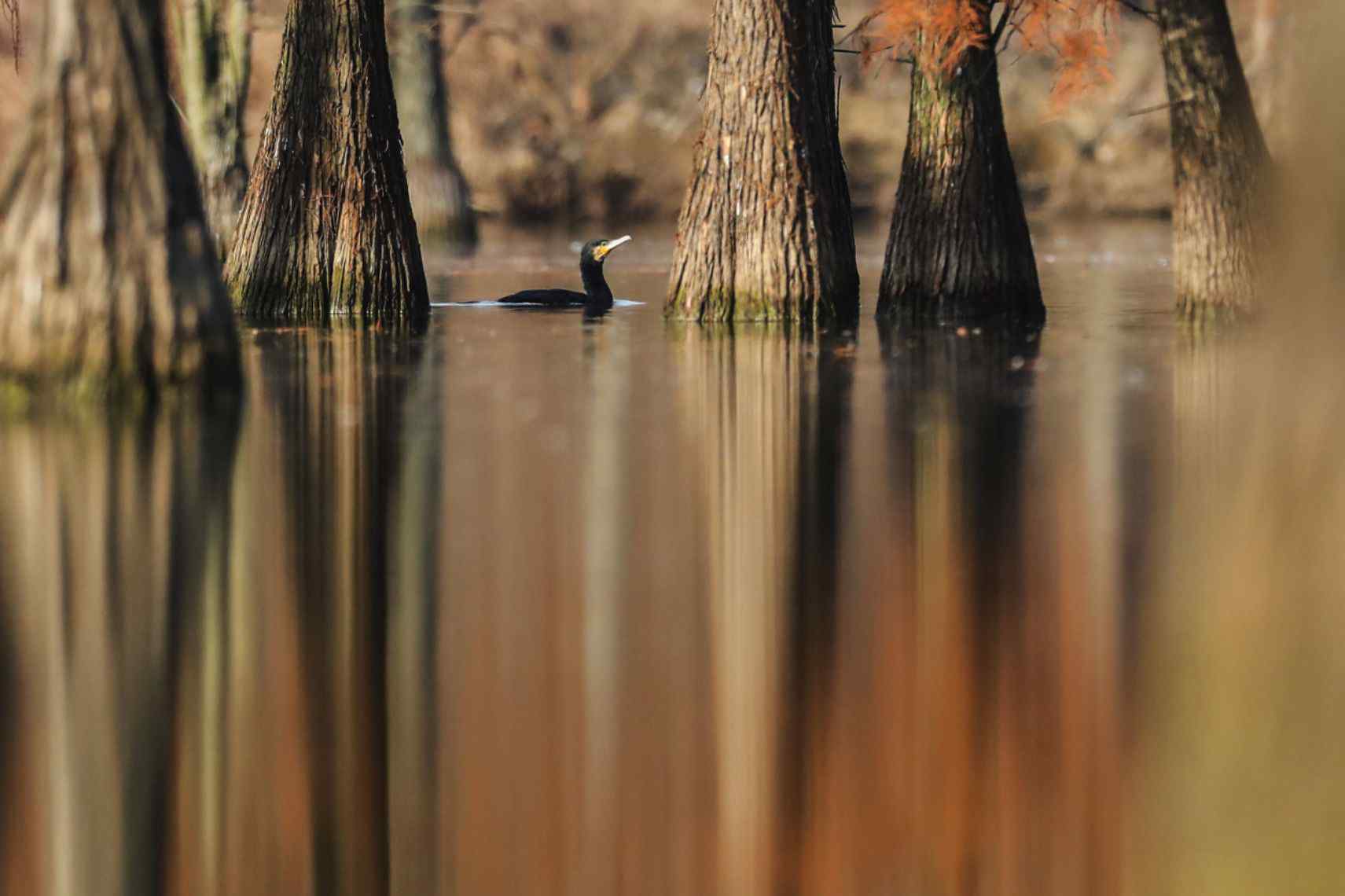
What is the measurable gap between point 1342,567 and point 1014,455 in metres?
3.34

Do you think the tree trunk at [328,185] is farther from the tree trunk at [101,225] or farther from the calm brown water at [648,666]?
the calm brown water at [648,666]

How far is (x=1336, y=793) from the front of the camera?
233 inches

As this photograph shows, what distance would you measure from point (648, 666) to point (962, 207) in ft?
45.7

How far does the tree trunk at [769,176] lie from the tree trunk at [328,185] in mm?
3144

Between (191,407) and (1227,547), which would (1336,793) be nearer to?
(1227,547)

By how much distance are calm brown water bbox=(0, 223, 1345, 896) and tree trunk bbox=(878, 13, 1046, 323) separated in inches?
301

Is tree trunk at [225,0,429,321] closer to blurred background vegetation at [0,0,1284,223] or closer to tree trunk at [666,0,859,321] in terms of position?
tree trunk at [666,0,859,321]

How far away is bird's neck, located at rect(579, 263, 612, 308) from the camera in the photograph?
80.7ft

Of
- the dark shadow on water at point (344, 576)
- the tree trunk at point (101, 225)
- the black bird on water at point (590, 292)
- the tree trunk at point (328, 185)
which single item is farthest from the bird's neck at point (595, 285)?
the tree trunk at point (101, 225)

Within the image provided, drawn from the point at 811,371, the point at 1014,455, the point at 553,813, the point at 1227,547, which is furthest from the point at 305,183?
the point at 553,813

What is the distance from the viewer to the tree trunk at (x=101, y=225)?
14047 mm

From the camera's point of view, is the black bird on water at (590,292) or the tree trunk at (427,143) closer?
the black bird on water at (590,292)

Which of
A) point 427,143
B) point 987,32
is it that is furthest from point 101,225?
point 427,143

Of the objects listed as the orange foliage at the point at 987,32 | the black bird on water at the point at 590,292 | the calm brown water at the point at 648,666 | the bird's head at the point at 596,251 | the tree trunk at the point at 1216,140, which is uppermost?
the orange foliage at the point at 987,32
